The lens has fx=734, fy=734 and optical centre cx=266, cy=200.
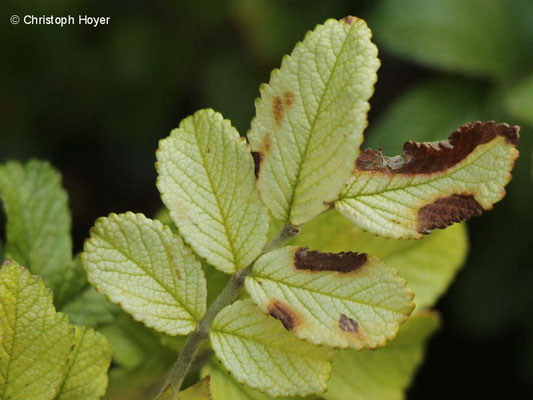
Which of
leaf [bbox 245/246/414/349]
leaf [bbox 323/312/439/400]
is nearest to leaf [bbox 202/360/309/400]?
leaf [bbox 323/312/439/400]

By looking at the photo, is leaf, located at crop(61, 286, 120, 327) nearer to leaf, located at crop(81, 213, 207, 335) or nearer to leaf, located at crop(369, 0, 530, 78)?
leaf, located at crop(81, 213, 207, 335)

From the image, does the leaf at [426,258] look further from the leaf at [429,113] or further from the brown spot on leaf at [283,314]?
the leaf at [429,113]

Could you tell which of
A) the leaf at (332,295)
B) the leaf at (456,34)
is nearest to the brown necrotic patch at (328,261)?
the leaf at (332,295)

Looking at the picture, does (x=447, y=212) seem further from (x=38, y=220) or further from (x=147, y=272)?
(x=38, y=220)

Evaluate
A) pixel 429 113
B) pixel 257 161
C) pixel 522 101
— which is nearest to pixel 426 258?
pixel 257 161

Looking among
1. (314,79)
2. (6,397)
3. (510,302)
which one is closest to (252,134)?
(314,79)

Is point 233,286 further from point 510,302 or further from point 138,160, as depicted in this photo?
point 138,160
